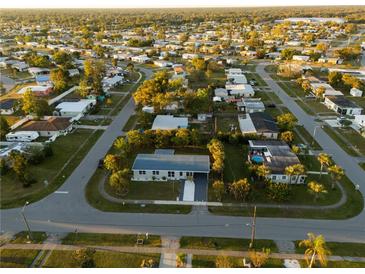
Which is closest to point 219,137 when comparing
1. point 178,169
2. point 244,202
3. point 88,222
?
point 178,169

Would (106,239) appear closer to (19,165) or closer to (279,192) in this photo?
(19,165)

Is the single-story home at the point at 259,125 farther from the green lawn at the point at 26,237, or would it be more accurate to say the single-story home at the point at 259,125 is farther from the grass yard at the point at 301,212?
the green lawn at the point at 26,237

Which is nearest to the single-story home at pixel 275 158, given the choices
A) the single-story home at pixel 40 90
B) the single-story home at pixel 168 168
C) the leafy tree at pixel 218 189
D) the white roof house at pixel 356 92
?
the leafy tree at pixel 218 189

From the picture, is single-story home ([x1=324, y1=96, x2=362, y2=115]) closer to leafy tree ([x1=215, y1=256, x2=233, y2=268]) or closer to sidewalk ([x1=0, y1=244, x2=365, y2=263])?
sidewalk ([x1=0, y1=244, x2=365, y2=263])

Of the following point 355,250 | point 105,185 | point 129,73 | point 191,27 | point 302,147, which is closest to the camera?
point 355,250

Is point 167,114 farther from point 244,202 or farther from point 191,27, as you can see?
point 191,27

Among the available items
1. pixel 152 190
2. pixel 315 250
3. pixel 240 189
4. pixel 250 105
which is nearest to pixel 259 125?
pixel 250 105
